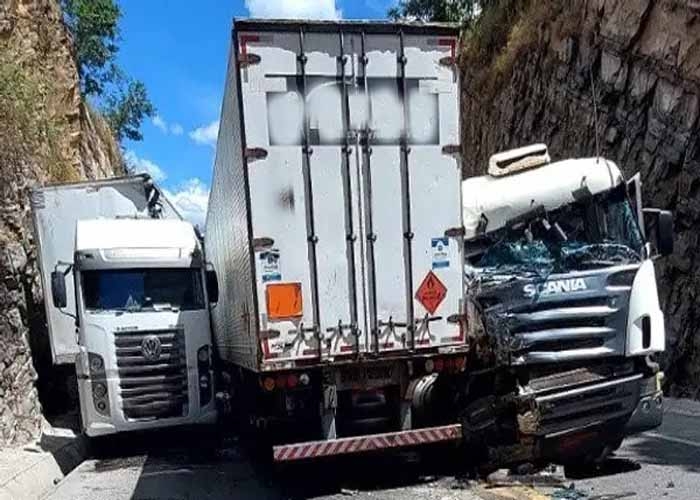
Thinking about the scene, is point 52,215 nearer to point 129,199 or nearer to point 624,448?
point 129,199

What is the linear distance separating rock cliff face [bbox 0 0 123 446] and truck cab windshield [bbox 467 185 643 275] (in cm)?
777

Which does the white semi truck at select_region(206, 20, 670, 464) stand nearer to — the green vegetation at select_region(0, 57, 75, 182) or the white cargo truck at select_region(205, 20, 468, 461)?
the white cargo truck at select_region(205, 20, 468, 461)

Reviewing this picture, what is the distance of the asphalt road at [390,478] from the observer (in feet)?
23.1

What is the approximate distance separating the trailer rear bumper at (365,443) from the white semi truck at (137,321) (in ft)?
14.3

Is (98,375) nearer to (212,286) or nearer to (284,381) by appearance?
(212,286)

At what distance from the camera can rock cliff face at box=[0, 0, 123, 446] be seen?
12.1 meters

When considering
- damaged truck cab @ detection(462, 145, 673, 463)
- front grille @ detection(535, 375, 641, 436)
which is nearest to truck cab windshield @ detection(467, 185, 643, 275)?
damaged truck cab @ detection(462, 145, 673, 463)

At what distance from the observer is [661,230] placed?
802cm

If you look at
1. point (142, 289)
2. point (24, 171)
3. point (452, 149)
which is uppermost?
point (24, 171)

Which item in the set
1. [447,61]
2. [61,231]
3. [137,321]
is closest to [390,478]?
[447,61]

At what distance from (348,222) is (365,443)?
210 cm

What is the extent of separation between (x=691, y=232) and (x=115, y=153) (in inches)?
930

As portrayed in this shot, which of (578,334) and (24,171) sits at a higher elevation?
(24,171)

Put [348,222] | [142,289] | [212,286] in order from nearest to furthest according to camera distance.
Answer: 1. [348,222]
2. [142,289]
3. [212,286]
